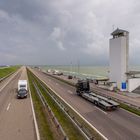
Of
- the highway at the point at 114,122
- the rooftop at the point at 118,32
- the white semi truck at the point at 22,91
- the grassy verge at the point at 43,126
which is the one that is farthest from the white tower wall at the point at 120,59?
the grassy verge at the point at 43,126

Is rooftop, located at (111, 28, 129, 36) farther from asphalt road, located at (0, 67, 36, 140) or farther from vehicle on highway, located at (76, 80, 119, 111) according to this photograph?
asphalt road, located at (0, 67, 36, 140)

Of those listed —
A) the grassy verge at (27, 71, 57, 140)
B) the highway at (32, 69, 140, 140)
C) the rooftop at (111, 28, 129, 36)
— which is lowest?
the highway at (32, 69, 140, 140)

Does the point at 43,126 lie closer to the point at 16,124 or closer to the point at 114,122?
the point at 16,124

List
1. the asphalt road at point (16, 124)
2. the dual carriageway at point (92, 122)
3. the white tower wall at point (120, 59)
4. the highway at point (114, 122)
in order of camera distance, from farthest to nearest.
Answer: the white tower wall at point (120, 59) → the highway at point (114, 122) → the dual carriageway at point (92, 122) → the asphalt road at point (16, 124)

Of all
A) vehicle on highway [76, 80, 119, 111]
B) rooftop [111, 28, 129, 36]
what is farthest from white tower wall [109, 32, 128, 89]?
vehicle on highway [76, 80, 119, 111]

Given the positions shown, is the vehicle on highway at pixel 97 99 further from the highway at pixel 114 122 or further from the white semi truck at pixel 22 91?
the white semi truck at pixel 22 91

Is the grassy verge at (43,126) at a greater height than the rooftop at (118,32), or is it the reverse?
the rooftop at (118,32)

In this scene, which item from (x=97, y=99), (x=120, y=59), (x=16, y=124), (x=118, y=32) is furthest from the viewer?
(x=118, y=32)

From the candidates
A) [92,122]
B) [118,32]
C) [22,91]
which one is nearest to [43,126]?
[92,122]

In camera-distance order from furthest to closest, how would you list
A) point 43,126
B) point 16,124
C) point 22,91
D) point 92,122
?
1. point 22,91
2. point 92,122
3. point 16,124
4. point 43,126

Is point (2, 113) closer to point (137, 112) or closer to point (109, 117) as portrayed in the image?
point (109, 117)

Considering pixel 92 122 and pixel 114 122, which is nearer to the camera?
pixel 92 122

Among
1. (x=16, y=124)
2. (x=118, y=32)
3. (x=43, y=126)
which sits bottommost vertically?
(x=16, y=124)
